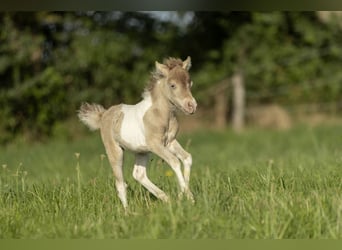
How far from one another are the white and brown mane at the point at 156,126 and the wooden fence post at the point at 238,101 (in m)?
10.3

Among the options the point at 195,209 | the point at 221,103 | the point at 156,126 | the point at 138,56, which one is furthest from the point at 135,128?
the point at 221,103

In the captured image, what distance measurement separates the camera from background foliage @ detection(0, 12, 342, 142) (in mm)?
14172

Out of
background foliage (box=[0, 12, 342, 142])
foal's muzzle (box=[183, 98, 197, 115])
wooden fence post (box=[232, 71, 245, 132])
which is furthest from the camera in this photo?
wooden fence post (box=[232, 71, 245, 132])

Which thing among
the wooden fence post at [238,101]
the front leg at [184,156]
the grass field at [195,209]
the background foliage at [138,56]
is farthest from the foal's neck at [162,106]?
the wooden fence post at [238,101]

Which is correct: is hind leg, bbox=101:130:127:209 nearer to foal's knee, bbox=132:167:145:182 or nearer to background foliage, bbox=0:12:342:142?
foal's knee, bbox=132:167:145:182

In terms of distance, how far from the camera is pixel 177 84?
15.2 feet

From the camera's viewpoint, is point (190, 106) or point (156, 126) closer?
point (190, 106)

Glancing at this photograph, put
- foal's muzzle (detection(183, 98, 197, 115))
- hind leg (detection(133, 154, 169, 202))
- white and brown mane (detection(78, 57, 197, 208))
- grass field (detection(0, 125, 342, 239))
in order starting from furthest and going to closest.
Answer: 1. hind leg (detection(133, 154, 169, 202))
2. white and brown mane (detection(78, 57, 197, 208))
3. foal's muzzle (detection(183, 98, 197, 115))
4. grass field (detection(0, 125, 342, 239))

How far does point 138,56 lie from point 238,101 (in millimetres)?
2494

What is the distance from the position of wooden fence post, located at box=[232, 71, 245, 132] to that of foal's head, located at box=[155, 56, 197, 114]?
10564 mm

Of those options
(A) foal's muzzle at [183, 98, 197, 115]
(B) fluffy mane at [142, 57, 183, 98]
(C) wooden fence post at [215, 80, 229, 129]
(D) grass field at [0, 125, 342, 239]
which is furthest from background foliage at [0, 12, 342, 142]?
(A) foal's muzzle at [183, 98, 197, 115]

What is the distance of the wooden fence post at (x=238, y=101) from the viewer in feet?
50.2

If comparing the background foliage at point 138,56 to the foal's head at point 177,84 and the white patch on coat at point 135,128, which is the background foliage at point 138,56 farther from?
the foal's head at point 177,84

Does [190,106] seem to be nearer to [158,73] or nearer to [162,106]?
[162,106]
